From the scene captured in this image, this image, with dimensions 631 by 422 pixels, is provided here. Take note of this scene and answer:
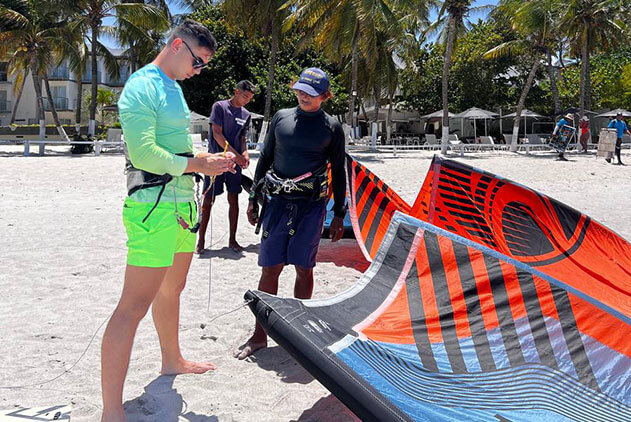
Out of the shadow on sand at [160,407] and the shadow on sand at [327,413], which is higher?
the shadow on sand at [160,407]

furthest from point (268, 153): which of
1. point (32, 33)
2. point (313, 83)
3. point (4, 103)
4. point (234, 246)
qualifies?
point (4, 103)

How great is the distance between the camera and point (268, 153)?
13.8 feet

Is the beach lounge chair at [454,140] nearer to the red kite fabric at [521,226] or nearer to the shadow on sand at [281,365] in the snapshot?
the red kite fabric at [521,226]

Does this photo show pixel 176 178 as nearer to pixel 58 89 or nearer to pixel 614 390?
pixel 614 390

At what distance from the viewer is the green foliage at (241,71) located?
32.1 m

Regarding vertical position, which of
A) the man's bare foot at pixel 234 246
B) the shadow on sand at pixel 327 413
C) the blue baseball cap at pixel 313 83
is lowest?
the shadow on sand at pixel 327 413

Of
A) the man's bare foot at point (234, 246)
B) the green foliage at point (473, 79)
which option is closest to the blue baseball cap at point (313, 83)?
the man's bare foot at point (234, 246)

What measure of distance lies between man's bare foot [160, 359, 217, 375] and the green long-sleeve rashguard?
1.15 m

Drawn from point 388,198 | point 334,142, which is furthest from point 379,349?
point 388,198

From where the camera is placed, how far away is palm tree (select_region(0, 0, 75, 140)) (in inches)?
943

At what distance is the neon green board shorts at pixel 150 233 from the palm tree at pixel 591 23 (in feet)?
95.2

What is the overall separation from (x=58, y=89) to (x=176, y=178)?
56.0 metres

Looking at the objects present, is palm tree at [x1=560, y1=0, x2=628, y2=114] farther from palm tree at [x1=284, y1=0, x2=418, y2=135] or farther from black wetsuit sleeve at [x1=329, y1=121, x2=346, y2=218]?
black wetsuit sleeve at [x1=329, y1=121, x2=346, y2=218]

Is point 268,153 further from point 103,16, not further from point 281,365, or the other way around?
point 103,16
